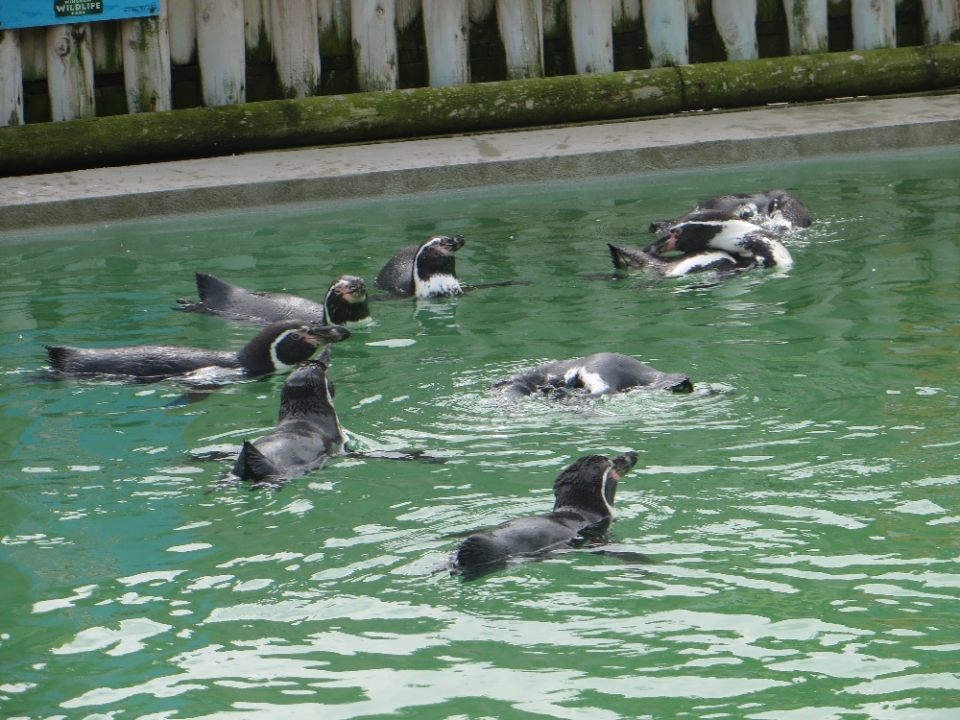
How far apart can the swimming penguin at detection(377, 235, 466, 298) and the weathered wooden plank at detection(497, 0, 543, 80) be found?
4173 mm

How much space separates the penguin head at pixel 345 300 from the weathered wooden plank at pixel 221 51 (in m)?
4.62

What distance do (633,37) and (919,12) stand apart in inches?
102

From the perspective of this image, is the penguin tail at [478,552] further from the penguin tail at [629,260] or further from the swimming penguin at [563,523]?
the penguin tail at [629,260]

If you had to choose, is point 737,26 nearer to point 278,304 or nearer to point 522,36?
point 522,36

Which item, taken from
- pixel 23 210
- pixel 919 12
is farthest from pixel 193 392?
pixel 919 12

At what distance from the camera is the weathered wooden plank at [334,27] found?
11562mm

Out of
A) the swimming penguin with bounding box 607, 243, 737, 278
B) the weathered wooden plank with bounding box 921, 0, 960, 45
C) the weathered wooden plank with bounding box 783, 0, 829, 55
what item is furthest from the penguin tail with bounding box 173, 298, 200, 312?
the weathered wooden plank with bounding box 921, 0, 960, 45

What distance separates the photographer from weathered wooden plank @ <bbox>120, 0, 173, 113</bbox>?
1114 cm

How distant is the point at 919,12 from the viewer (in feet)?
41.3

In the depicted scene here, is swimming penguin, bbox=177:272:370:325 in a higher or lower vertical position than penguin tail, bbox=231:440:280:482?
higher

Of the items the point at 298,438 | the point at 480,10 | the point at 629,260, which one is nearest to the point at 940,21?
the point at 480,10

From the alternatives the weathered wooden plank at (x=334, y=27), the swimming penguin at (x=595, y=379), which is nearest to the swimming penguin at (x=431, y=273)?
the swimming penguin at (x=595, y=379)

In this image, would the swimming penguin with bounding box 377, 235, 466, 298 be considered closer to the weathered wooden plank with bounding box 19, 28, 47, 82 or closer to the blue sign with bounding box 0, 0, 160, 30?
the blue sign with bounding box 0, 0, 160, 30

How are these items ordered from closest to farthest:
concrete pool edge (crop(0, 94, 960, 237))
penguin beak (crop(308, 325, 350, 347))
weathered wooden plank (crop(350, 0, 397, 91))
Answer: penguin beak (crop(308, 325, 350, 347)), concrete pool edge (crop(0, 94, 960, 237)), weathered wooden plank (crop(350, 0, 397, 91))
